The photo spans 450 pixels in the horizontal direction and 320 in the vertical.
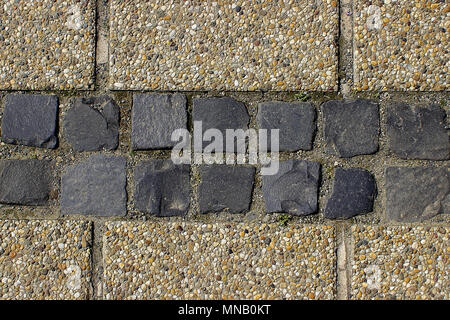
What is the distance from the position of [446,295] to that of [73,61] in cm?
226

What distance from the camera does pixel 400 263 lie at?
2.42m

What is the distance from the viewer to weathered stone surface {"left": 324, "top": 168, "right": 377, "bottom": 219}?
2.43m

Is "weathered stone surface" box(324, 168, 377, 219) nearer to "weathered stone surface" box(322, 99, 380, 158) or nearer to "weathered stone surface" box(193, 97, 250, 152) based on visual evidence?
"weathered stone surface" box(322, 99, 380, 158)

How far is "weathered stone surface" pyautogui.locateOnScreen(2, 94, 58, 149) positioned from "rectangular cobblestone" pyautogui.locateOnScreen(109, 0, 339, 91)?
1.21 feet

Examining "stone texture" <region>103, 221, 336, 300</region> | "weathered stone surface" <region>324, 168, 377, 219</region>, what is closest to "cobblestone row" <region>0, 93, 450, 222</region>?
"weathered stone surface" <region>324, 168, 377, 219</region>

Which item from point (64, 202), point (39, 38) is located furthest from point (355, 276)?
point (39, 38)

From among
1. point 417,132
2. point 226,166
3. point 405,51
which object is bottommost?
point 226,166

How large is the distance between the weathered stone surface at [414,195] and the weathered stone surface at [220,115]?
2.63 feet

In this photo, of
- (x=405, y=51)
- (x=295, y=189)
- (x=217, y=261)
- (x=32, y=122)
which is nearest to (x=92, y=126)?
(x=32, y=122)

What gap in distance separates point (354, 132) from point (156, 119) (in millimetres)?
1019

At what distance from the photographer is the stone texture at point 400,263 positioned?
7.93 ft

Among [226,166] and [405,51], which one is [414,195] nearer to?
[405,51]

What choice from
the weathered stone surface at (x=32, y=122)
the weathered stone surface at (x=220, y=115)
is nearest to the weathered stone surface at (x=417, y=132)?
the weathered stone surface at (x=220, y=115)

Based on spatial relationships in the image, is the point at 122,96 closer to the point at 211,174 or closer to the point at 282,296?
the point at 211,174
